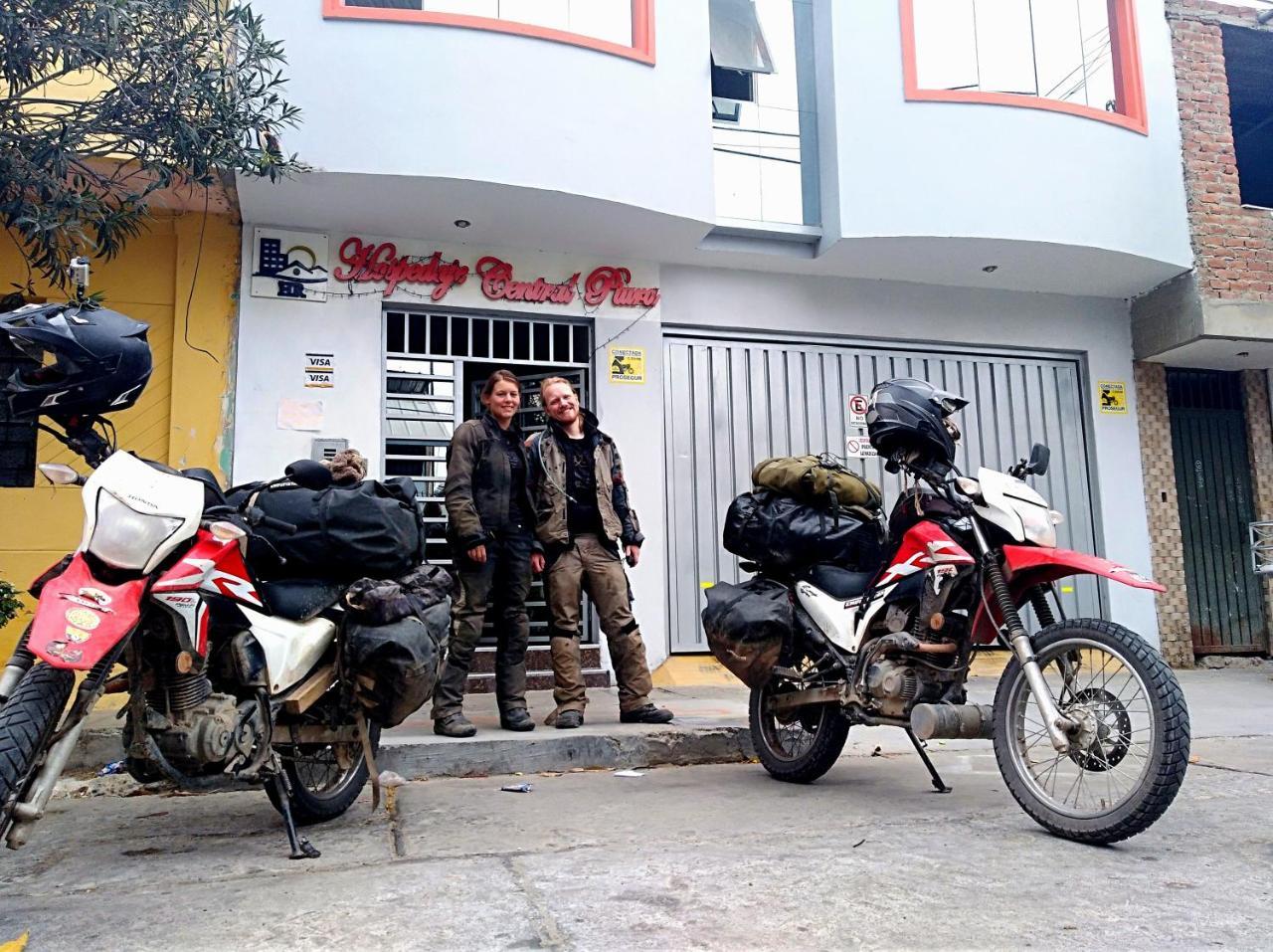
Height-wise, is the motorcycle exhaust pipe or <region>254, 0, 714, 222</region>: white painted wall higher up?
<region>254, 0, 714, 222</region>: white painted wall

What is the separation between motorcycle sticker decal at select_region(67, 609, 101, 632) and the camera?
2.41 metres

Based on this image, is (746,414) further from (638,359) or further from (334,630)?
(334,630)

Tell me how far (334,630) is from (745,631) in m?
1.67

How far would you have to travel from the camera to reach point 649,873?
A: 117 inches

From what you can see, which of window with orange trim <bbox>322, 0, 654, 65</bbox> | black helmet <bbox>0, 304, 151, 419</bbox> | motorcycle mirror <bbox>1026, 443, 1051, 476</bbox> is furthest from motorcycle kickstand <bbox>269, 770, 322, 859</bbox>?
window with orange trim <bbox>322, 0, 654, 65</bbox>

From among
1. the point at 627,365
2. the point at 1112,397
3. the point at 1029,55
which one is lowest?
the point at 1112,397

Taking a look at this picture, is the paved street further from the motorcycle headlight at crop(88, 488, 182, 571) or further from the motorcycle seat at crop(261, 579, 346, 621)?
the motorcycle headlight at crop(88, 488, 182, 571)

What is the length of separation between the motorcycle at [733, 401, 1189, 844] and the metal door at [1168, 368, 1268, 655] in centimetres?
718

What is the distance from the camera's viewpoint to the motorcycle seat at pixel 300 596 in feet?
10.9

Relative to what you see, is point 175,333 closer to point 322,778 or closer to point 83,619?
point 322,778

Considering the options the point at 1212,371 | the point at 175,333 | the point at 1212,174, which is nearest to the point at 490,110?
the point at 175,333

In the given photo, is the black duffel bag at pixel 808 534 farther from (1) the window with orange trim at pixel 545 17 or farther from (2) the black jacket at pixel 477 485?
(1) the window with orange trim at pixel 545 17

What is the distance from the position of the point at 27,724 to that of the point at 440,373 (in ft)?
19.7

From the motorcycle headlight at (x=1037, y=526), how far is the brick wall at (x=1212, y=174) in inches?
270
